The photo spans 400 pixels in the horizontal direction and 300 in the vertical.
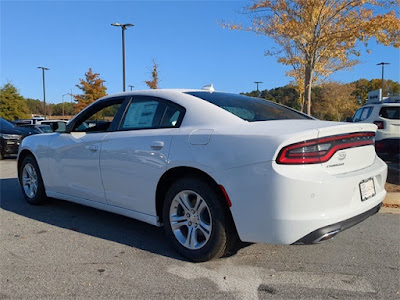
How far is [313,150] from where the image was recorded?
9.26ft

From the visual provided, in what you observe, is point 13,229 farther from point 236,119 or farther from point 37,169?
point 236,119

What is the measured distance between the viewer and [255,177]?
2.81m

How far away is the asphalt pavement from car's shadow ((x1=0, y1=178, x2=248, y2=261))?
0.02m

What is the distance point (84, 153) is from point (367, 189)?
302 cm

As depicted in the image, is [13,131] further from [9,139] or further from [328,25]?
[328,25]

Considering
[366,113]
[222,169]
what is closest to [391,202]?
[222,169]

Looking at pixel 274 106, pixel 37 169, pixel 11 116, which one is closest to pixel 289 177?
pixel 274 106

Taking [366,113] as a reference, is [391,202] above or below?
below

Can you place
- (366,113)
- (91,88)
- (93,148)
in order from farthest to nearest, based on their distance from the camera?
(91,88), (366,113), (93,148)

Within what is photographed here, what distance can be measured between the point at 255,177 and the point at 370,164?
129 centimetres

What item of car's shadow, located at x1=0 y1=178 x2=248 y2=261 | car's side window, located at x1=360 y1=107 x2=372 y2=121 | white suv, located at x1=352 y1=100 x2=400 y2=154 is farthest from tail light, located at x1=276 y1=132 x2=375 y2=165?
car's side window, located at x1=360 y1=107 x2=372 y2=121

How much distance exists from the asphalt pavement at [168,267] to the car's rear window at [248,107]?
1310 millimetres

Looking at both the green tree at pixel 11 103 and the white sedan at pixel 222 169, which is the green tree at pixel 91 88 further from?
the white sedan at pixel 222 169

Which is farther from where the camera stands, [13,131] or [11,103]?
[11,103]
